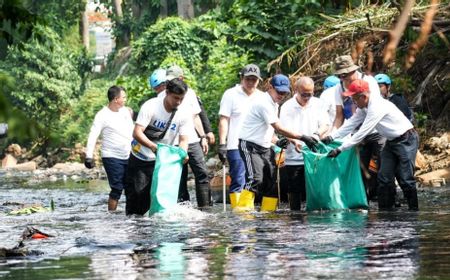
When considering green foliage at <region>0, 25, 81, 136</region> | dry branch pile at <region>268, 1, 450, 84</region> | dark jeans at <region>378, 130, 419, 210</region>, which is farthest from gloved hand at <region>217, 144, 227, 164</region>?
green foliage at <region>0, 25, 81, 136</region>

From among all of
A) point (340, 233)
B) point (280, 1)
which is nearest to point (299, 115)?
point (340, 233)

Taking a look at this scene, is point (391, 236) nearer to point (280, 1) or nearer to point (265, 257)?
point (265, 257)

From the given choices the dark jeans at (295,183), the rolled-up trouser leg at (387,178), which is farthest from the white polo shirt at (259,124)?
the rolled-up trouser leg at (387,178)

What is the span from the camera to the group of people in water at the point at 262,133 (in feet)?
44.0

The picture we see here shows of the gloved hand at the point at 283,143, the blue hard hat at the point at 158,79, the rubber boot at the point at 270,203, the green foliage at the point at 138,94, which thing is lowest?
the rubber boot at the point at 270,203

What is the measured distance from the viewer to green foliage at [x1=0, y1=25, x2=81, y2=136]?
4700 centimetres

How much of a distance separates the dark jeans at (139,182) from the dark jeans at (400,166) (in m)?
2.55

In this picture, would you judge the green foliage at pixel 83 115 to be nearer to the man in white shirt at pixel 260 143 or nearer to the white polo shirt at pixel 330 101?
the white polo shirt at pixel 330 101

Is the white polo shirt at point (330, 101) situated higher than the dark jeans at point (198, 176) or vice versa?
the white polo shirt at point (330, 101)

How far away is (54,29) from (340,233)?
149ft

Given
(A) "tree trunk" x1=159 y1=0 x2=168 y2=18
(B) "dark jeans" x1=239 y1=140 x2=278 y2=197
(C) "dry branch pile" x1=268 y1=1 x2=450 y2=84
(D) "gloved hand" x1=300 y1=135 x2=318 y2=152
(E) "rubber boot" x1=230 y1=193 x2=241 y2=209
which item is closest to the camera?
(D) "gloved hand" x1=300 y1=135 x2=318 y2=152

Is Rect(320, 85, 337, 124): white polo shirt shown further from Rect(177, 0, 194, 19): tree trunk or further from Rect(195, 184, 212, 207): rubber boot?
Rect(177, 0, 194, 19): tree trunk

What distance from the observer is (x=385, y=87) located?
50.4 ft

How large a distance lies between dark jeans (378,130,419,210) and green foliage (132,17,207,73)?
82.1 feet
